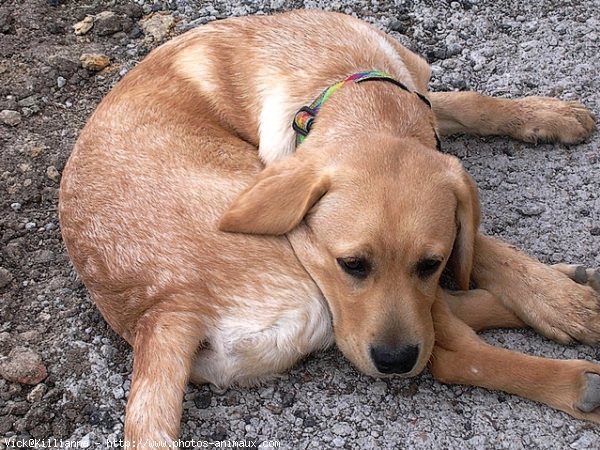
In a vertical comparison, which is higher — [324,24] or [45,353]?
[324,24]

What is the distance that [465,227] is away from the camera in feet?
12.8

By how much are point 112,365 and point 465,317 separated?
164 cm

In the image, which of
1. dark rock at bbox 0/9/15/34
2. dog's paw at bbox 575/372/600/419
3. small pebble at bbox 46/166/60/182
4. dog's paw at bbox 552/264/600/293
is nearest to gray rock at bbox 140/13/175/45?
dark rock at bbox 0/9/15/34

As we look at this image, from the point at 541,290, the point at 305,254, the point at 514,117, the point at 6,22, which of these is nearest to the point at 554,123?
the point at 514,117

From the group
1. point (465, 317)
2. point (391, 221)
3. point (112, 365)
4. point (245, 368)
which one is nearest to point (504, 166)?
point (465, 317)

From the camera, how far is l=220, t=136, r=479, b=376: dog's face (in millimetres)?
3584

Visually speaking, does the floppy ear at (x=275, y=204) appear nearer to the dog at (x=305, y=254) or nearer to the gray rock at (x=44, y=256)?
the dog at (x=305, y=254)

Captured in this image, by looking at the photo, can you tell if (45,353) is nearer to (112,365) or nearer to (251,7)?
(112,365)

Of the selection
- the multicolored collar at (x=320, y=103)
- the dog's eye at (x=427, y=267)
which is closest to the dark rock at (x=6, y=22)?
the multicolored collar at (x=320, y=103)

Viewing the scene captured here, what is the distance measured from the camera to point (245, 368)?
147 inches

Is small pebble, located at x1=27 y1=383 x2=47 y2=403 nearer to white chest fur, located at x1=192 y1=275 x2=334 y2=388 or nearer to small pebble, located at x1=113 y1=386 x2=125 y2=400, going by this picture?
small pebble, located at x1=113 y1=386 x2=125 y2=400

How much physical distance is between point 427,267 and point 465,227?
34 cm

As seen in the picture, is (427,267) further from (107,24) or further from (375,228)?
(107,24)

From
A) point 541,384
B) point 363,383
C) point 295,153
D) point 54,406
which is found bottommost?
point 54,406
